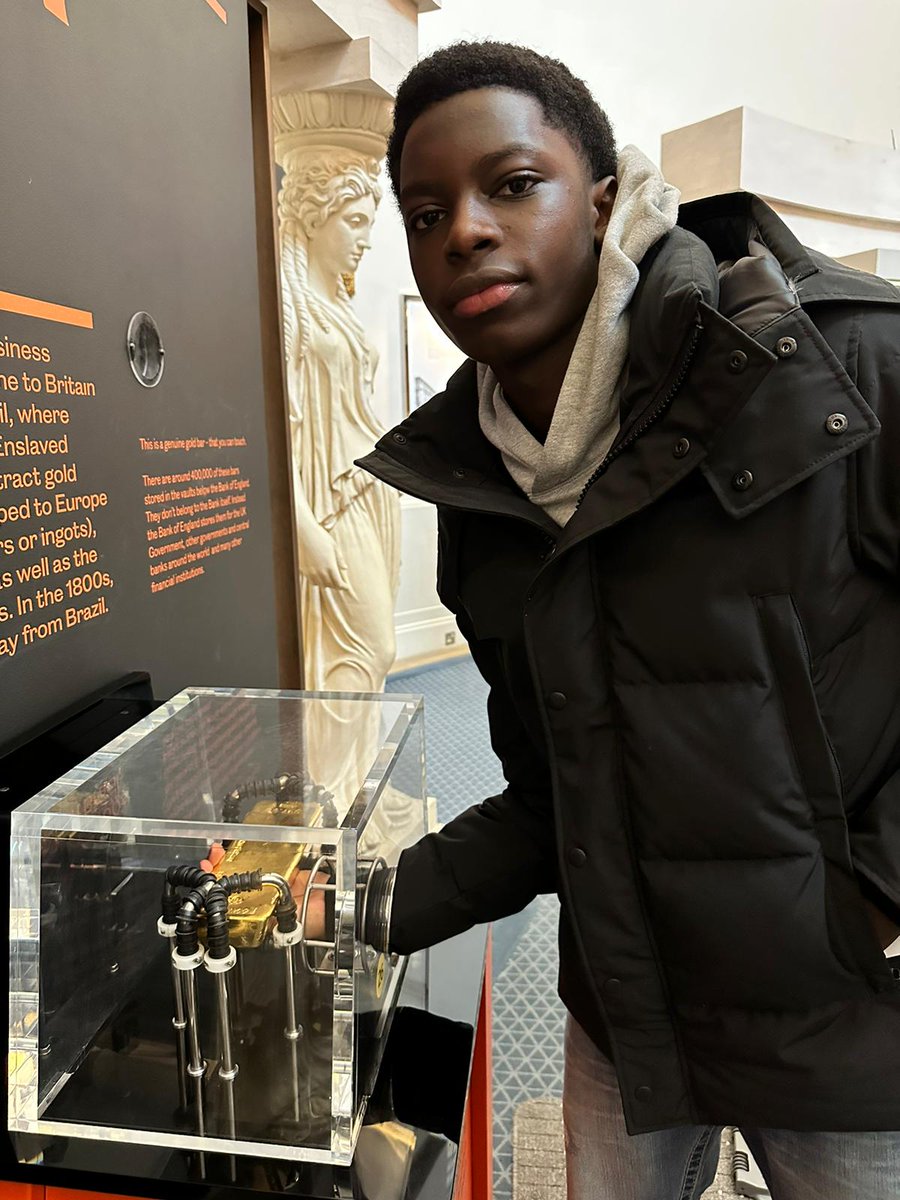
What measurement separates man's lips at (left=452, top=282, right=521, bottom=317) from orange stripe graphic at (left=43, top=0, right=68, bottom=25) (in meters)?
0.55

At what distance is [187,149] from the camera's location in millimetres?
1198

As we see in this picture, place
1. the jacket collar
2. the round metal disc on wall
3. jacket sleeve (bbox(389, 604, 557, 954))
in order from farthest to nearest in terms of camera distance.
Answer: the round metal disc on wall < jacket sleeve (bbox(389, 604, 557, 954)) < the jacket collar

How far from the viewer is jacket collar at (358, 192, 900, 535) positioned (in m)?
0.66

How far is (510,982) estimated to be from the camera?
85.0 inches

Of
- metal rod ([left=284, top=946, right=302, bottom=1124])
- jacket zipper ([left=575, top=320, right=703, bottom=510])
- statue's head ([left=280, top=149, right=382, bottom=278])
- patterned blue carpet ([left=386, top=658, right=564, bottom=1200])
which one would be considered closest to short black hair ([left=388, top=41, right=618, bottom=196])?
jacket zipper ([left=575, top=320, right=703, bottom=510])

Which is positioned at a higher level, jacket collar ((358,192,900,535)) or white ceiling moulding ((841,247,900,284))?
white ceiling moulding ((841,247,900,284))

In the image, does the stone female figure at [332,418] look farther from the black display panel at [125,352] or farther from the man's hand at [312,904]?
the man's hand at [312,904]

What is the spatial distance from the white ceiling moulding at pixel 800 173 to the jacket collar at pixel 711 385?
3540 mm

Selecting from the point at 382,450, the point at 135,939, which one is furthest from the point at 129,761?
the point at 382,450

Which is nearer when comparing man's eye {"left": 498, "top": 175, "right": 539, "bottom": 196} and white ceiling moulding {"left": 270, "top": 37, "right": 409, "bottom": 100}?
man's eye {"left": 498, "top": 175, "right": 539, "bottom": 196}

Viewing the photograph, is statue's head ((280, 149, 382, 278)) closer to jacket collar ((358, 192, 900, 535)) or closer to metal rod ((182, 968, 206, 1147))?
jacket collar ((358, 192, 900, 535))

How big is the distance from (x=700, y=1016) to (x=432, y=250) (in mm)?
733

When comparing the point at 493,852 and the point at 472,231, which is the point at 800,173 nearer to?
the point at 472,231

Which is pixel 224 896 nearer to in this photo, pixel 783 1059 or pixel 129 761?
pixel 129 761
